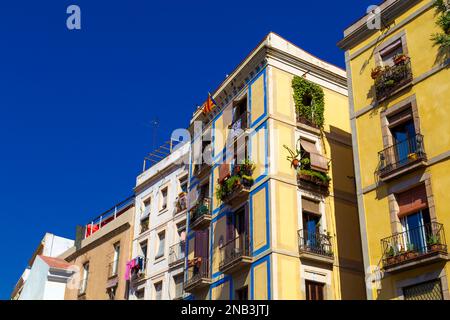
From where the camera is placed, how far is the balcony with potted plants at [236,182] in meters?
28.3

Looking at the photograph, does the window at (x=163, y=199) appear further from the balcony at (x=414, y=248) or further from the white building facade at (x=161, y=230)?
the balcony at (x=414, y=248)

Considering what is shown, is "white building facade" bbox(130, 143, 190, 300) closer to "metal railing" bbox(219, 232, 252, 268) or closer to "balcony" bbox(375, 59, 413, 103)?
"metal railing" bbox(219, 232, 252, 268)

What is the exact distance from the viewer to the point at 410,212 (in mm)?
21422

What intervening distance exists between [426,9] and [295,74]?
852cm

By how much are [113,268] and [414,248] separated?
26242 millimetres

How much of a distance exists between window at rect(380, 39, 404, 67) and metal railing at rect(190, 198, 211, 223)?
39.9 feet

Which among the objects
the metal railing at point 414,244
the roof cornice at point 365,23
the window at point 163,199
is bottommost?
the metal railing at point 414,244

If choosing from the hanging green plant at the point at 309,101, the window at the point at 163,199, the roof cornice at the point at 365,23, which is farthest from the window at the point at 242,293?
the window at the point at 163,199

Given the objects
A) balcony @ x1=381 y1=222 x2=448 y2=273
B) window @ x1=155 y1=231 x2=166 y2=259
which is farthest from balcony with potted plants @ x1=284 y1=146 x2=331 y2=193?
window @ x1=155 y1=231 x2=166 y2=259

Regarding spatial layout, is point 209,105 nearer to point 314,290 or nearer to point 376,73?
point 376,73

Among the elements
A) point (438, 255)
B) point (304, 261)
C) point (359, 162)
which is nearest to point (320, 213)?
point (304, 261)

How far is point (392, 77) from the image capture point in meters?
23.6

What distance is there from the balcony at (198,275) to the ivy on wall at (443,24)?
50.0 ft
